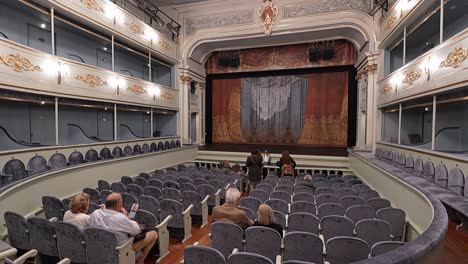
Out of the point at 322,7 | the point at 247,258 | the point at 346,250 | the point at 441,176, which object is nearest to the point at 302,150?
the point at 322,7

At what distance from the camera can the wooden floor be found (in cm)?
255

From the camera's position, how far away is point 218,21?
13031 millimetres

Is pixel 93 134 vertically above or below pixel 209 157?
above

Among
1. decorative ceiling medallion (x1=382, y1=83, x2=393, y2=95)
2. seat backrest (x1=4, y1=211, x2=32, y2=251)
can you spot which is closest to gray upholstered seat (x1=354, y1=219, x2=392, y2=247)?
seat backrest (x1=4, y1=211, x2=32, y2=251)

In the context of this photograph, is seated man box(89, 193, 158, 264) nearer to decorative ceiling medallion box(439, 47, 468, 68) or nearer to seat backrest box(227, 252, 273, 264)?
seat backrest box(227, 252, 273, 264)

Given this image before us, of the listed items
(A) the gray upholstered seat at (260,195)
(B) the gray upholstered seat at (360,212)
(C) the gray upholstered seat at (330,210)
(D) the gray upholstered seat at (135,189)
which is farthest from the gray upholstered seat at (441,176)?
(D) the gray upholstered seat at (135,189)

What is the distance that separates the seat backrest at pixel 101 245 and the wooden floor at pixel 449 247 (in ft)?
3.02

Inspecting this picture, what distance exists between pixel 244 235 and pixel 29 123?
829 centimetres

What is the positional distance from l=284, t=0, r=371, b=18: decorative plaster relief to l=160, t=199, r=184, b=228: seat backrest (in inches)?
425

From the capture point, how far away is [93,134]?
1031 centimetres

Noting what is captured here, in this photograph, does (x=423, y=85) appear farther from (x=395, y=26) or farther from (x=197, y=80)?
(x=197, y=80)

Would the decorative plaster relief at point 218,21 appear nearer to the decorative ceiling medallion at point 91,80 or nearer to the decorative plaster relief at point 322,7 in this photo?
the decorative plaster relief at point 322,7

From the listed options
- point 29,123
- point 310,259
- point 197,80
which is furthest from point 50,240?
point 197,80

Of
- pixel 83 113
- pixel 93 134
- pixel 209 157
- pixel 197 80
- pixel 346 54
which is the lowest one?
A: pixel 209 157
